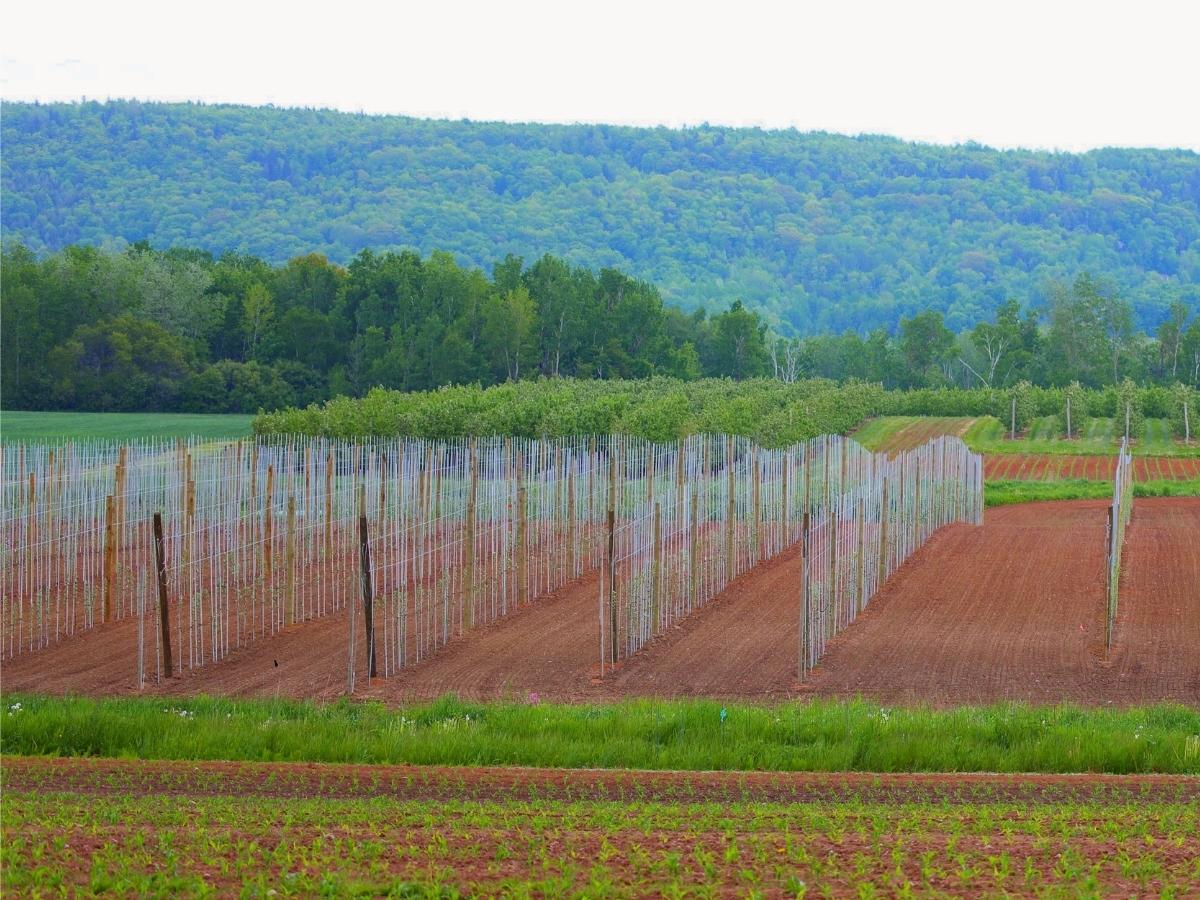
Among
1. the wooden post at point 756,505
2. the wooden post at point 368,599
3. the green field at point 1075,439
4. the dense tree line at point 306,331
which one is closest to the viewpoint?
the wooden post at point 368,599

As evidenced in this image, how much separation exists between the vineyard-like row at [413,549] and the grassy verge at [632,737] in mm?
2167

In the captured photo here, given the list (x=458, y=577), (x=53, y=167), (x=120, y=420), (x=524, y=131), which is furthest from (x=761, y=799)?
(x=524, y=131)

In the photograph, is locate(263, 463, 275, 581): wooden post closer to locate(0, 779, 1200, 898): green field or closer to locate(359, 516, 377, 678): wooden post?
locate(359, 516, 377, 678): wooden post

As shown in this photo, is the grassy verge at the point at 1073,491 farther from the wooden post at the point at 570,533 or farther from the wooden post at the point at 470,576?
the wooden post at the point at 470,576

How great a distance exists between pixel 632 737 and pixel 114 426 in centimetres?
4784

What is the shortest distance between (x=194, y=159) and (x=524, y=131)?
166 ft

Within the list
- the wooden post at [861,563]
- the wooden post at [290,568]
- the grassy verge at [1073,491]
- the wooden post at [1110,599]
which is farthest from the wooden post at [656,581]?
the grassy verge at [1073,491]

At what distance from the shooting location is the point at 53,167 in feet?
420

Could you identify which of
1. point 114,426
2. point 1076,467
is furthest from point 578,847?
point 114,426

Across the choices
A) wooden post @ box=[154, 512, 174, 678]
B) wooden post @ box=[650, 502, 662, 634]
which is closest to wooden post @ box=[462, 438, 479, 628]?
wooden post @ box=[650, 502, 662, 634]

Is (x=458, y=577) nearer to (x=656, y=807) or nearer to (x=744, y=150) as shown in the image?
(x=656, y=807)

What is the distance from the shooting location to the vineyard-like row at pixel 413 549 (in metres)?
16.5

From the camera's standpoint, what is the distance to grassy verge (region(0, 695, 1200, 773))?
1143cm

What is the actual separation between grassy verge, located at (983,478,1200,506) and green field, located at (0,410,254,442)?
85.2ft
